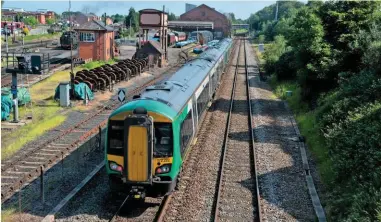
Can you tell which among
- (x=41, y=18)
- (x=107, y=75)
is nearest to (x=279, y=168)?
(x=107, y=75)

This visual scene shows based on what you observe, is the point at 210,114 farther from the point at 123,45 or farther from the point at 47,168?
the point at 123,45

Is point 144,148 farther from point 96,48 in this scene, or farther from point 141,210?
point 96,48

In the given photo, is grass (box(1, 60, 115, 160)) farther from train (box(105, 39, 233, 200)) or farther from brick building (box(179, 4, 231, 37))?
brick building (box(179, 4, 231, 37))

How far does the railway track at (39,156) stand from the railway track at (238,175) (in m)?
4.97

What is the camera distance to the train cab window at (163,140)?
1041 centimetres

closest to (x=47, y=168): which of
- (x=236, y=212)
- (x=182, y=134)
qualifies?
(x=182, y=134)

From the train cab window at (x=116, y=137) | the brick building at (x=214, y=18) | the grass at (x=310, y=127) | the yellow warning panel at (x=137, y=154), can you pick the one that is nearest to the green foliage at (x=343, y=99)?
the grass at (x=310, y=127)

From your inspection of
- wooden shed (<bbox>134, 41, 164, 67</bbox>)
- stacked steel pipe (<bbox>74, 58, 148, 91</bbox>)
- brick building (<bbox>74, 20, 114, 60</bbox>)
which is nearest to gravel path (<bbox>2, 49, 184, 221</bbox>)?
stacked steel pipe (<bbox>74, 58, 148, 91</bbox>)

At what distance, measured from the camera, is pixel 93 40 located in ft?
140

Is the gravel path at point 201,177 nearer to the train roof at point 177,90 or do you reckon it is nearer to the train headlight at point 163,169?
the train headlight at point 163,169

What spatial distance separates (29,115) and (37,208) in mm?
10818

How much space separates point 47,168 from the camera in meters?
13.7

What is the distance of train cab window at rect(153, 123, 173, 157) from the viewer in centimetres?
1041

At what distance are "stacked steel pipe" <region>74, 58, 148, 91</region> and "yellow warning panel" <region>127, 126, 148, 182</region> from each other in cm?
1646
